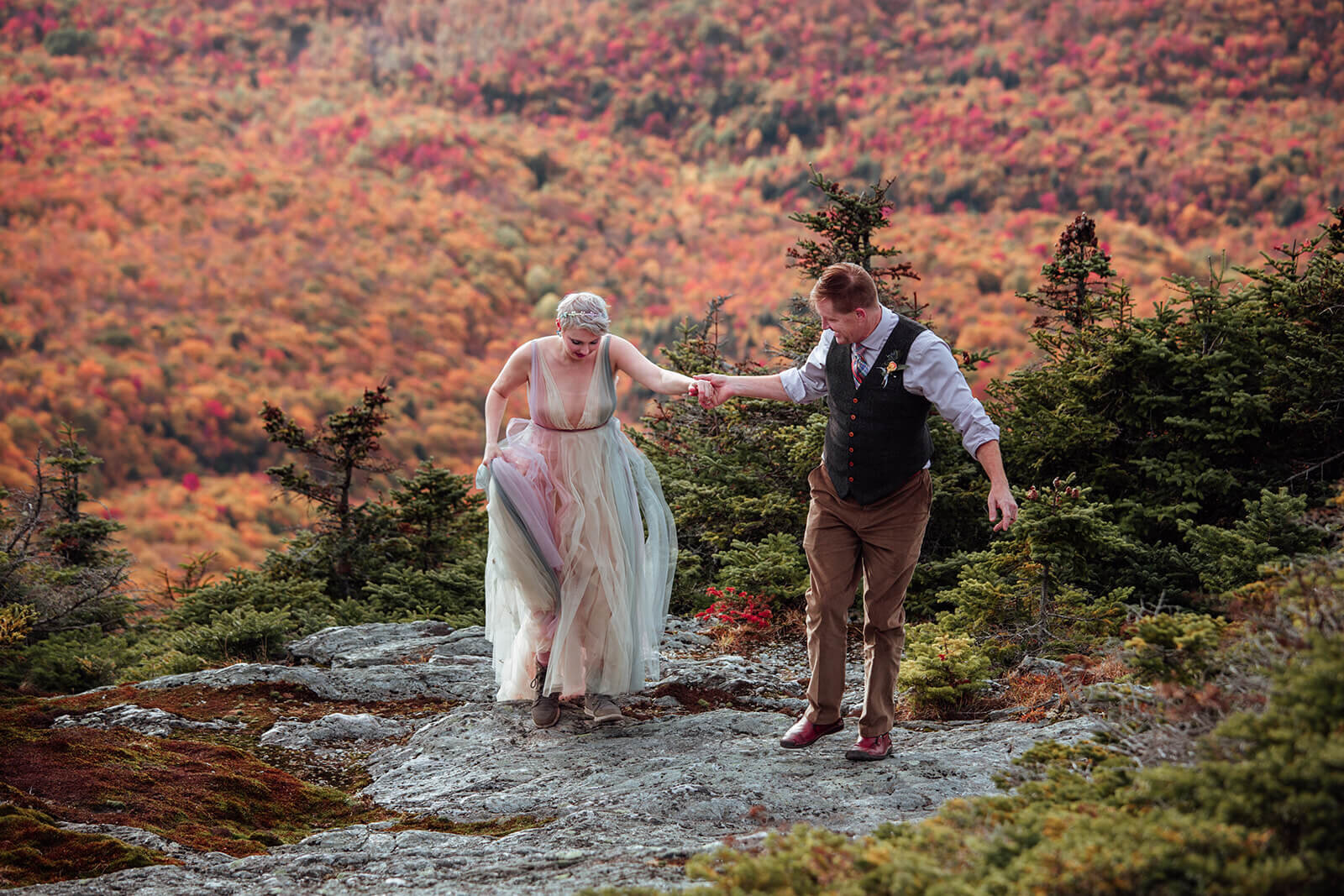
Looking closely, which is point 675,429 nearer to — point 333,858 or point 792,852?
point 333,858

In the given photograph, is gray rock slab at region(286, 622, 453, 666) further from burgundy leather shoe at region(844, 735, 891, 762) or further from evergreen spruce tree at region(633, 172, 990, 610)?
burgundy leather shoe at region(844, 735, 891, 762)

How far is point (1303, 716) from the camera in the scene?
7.93 feet

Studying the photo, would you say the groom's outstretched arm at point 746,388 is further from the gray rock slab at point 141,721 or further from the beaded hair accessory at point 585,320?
the gray rock slab at point 141,721

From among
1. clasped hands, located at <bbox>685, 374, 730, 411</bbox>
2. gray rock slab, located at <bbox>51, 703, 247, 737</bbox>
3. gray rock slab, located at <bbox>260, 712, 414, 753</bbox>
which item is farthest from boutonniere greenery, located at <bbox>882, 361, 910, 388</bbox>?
gray rock slab, located at <bbox>51, 703, 247, 737</bbox>

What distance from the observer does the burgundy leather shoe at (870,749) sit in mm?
4562

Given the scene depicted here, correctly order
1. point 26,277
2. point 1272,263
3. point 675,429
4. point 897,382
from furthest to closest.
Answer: point 26,277 < point 675,429 < point 1272,263 < point 897,382

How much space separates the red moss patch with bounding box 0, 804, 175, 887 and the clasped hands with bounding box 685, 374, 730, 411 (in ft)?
10.1

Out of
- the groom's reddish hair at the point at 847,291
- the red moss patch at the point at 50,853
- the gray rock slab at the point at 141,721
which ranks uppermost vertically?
the groom's reddish hair at the point at 847,291

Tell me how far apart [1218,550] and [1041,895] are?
4.97 m

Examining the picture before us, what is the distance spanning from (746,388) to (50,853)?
3.38m

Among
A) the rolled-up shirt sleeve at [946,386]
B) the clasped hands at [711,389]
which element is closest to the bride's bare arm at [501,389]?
the clasped hands at [711,389]

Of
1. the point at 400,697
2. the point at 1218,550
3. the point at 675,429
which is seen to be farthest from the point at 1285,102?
the point at 400,697

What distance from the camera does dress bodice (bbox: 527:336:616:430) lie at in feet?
18.3

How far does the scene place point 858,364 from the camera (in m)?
4.54
